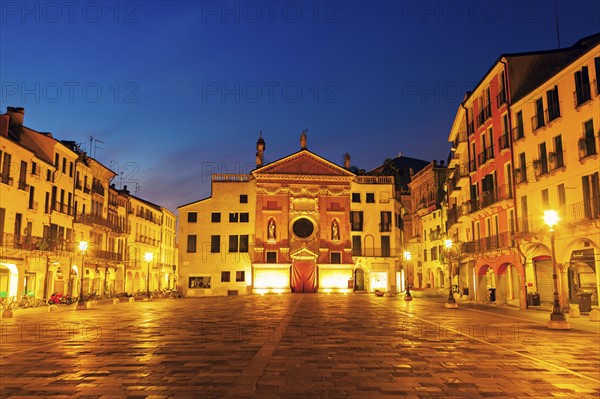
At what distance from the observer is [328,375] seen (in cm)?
995

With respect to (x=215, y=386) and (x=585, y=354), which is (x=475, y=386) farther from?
(x=585, y=354)

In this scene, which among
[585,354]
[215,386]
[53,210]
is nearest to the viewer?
[215,386]

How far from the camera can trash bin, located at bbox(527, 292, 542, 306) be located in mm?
30263

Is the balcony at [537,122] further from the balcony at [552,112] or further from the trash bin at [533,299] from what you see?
the trash bin at [533,299]

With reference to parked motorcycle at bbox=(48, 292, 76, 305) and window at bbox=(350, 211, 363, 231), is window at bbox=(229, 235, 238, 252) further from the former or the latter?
parked motorcycle at bbox=(48, 292, 76, 305)

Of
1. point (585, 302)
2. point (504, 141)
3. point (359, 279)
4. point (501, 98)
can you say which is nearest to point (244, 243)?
point (359, 279)

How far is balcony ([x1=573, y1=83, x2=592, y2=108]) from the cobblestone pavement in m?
12.6

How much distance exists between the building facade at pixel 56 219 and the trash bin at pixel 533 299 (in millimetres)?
Result: 29155

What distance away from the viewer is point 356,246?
6650 centimetres

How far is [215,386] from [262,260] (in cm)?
5435

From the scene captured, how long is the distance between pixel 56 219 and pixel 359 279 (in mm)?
38537

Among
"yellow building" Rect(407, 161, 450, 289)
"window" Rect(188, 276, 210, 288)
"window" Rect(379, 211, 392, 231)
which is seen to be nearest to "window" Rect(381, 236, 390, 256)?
"window" Rect(379, 211, 392, 231)

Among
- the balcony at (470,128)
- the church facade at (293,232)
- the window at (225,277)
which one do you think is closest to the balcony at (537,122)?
the balcony at (470,128)

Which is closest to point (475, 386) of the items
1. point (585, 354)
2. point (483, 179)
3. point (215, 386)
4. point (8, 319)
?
point (215, 386)
